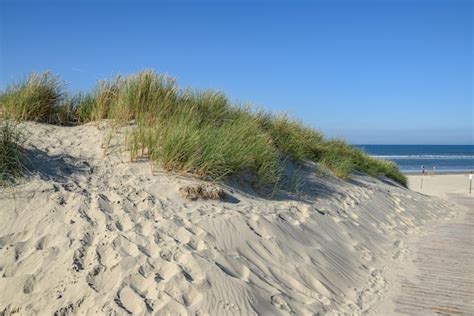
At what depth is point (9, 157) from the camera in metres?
5.53

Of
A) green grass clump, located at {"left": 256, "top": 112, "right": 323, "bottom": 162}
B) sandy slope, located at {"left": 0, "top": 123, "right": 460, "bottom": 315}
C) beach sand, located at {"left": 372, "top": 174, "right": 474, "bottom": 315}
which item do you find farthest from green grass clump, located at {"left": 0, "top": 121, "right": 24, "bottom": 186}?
green grass clump, located at {"left": 256, "top": 112, "right": 323, "bottom": 162}

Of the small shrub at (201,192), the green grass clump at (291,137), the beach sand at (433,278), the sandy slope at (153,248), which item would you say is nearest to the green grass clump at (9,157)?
the sandy slope at (153,248)

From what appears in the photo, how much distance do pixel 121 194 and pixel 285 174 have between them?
3893mm

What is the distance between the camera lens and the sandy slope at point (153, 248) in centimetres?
421

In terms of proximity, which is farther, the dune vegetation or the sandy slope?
the dune vegetation

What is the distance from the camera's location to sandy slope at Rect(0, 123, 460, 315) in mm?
4211

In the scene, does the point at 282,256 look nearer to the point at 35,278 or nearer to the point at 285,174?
Result: the point at 35,278

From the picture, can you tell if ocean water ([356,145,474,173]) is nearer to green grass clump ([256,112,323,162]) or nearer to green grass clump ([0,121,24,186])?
green grass clump ([256,112,323,162])

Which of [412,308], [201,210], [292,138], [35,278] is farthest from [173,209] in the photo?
[292,138]

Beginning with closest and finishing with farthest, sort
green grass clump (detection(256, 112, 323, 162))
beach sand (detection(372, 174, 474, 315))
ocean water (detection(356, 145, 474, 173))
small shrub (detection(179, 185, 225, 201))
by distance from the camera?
1. beach sand (detection(372, 174, 474, 315))
2. small shrub (detection(179, 185, 225, 201))
3. green grass clump (detection(256, 112, 323, 162))
4. ocean water (detection(356, 145, 474, 173))

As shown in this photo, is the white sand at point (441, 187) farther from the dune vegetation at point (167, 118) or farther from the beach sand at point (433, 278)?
the dune vegetation at point (167, 118)

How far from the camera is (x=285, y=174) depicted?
8883mm

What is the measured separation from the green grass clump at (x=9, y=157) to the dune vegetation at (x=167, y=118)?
150 cm

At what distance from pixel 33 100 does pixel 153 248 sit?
4.36 m
